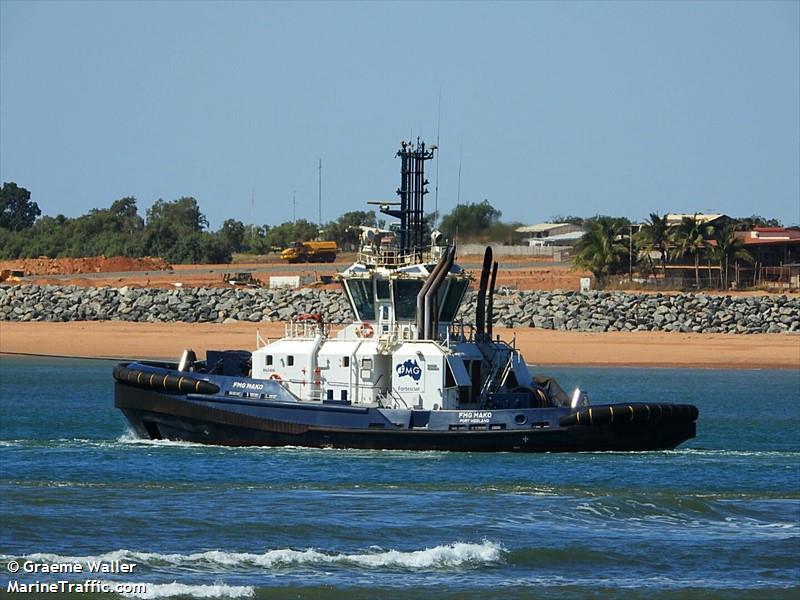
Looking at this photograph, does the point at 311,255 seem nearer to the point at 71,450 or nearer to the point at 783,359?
the point at 783,359

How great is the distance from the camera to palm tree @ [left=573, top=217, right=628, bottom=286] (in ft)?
239

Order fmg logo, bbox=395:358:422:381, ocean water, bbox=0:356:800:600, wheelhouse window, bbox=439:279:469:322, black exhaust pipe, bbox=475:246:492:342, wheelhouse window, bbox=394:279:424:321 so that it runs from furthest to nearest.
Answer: black exhaust pipe, bbox=475:246:492:342 < wheelhouse window, bbox=439:279:469:322 < wheelhouse window, bbox=394:279:424:321 < fmg logo, bbox=395:358:422:381 < ocean water, bbox=0:356:800:600

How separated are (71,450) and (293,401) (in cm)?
442

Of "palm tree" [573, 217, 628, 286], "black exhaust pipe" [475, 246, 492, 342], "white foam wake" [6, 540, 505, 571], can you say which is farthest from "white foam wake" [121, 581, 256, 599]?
"palm tree" [573, 217, 628, 286]

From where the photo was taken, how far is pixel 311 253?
Answer: 86.6 meters

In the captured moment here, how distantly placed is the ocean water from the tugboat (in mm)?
414

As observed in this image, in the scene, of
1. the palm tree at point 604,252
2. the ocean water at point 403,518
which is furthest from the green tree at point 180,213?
the ocean water at point 403,518

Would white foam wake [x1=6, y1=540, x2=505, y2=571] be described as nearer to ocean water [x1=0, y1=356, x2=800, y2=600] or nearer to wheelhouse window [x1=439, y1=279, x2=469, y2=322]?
ocean water [x1=0, y1=356, x2=800, y2=600]

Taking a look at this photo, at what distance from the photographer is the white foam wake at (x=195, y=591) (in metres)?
18.2

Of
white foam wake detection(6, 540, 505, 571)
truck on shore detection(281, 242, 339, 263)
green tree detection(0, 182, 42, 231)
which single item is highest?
green tree detection(0, 182, 42, 231)

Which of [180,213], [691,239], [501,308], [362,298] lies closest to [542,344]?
[501,308]

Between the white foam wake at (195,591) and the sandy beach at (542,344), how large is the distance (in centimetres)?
3476

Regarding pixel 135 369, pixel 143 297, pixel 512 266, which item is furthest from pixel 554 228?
pixel 135 369

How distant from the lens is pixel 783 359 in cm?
5547
